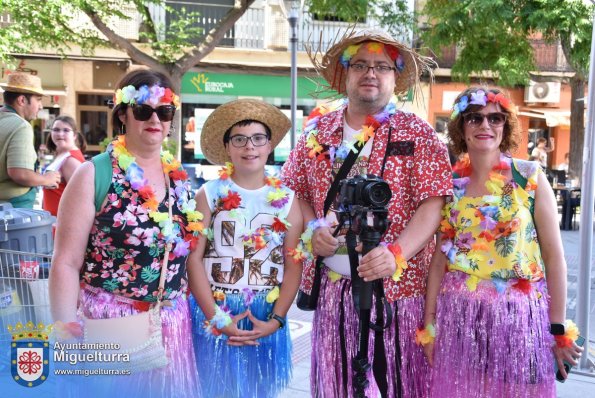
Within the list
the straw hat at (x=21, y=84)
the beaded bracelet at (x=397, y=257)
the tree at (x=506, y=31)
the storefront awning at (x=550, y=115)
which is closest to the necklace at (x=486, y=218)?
the beaded bracelet at (x=397, y=257)

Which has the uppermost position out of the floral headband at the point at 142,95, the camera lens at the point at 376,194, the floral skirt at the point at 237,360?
the floral headband at the point at 142,95

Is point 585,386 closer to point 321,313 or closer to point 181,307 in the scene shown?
point 321,313

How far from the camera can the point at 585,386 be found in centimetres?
393

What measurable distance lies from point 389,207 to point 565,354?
36.9 inches

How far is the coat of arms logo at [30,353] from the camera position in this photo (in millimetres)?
2498

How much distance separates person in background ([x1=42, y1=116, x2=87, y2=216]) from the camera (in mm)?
4816

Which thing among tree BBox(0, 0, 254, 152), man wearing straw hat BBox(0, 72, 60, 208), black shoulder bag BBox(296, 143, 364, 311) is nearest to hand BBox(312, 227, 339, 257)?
black shoulder bag BBox(296, 143, 364, 311)

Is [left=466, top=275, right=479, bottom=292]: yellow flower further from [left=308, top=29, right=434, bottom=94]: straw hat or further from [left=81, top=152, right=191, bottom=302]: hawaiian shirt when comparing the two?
[left=81, top=152, right=191, bottom=302]: hawaiian shirt

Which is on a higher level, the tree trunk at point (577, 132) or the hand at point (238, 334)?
the tree trunk at point (577, 132)

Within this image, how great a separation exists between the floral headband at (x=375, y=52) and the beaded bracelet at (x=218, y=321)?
1.15 m

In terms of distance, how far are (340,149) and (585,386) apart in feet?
8.83

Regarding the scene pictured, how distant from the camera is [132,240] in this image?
7.09 feet

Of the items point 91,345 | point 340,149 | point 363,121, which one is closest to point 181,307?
point 91,345

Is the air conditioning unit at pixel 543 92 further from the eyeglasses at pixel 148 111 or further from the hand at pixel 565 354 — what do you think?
the eyeglasses at pixel 148 111
